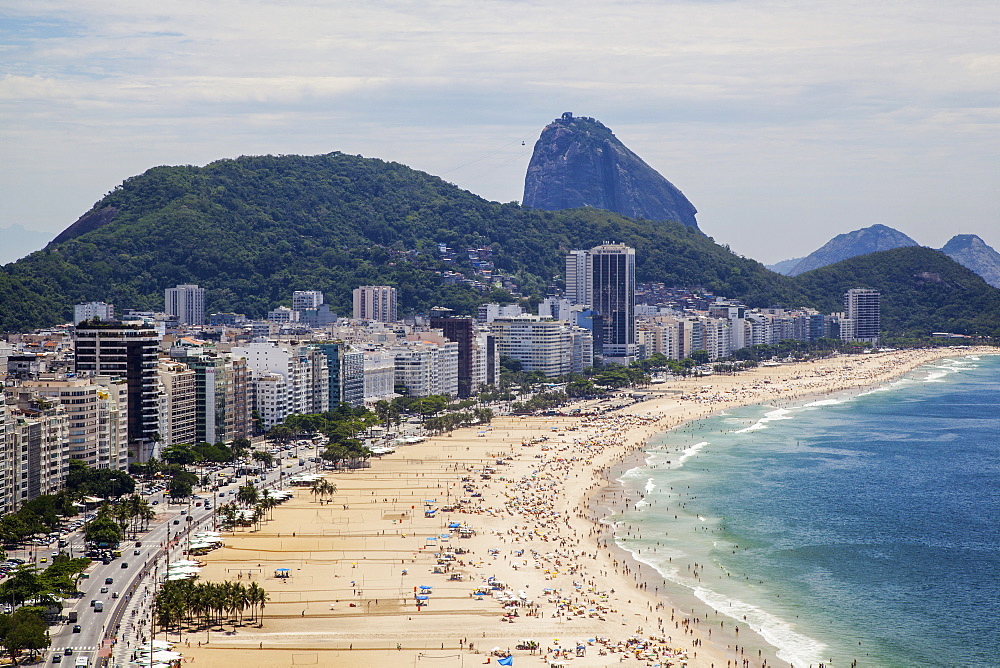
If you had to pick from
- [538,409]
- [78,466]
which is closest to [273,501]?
[78,466]

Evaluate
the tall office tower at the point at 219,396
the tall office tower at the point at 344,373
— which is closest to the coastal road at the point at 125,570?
the tall office tower at the point at 219,396

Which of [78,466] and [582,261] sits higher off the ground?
[582,261]

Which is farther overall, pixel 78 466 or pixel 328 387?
pixel 328 387

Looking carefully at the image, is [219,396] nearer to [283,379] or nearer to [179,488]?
[283,379]

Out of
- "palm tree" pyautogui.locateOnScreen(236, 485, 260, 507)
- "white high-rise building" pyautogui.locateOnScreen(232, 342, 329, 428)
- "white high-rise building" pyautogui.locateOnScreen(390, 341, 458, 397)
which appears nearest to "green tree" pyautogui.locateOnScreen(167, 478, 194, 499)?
"palm tree" pyautogui.locateOnScreen(236, 485, 260, 507)

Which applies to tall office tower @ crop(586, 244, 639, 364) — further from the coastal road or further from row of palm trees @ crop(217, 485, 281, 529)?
row of palm trees @ crop(217, 485, 281, 529)

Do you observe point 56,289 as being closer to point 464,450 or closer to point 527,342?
point 527,342

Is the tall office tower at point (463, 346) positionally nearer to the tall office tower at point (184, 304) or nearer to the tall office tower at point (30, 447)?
the tall office tower at point (30, 447)
